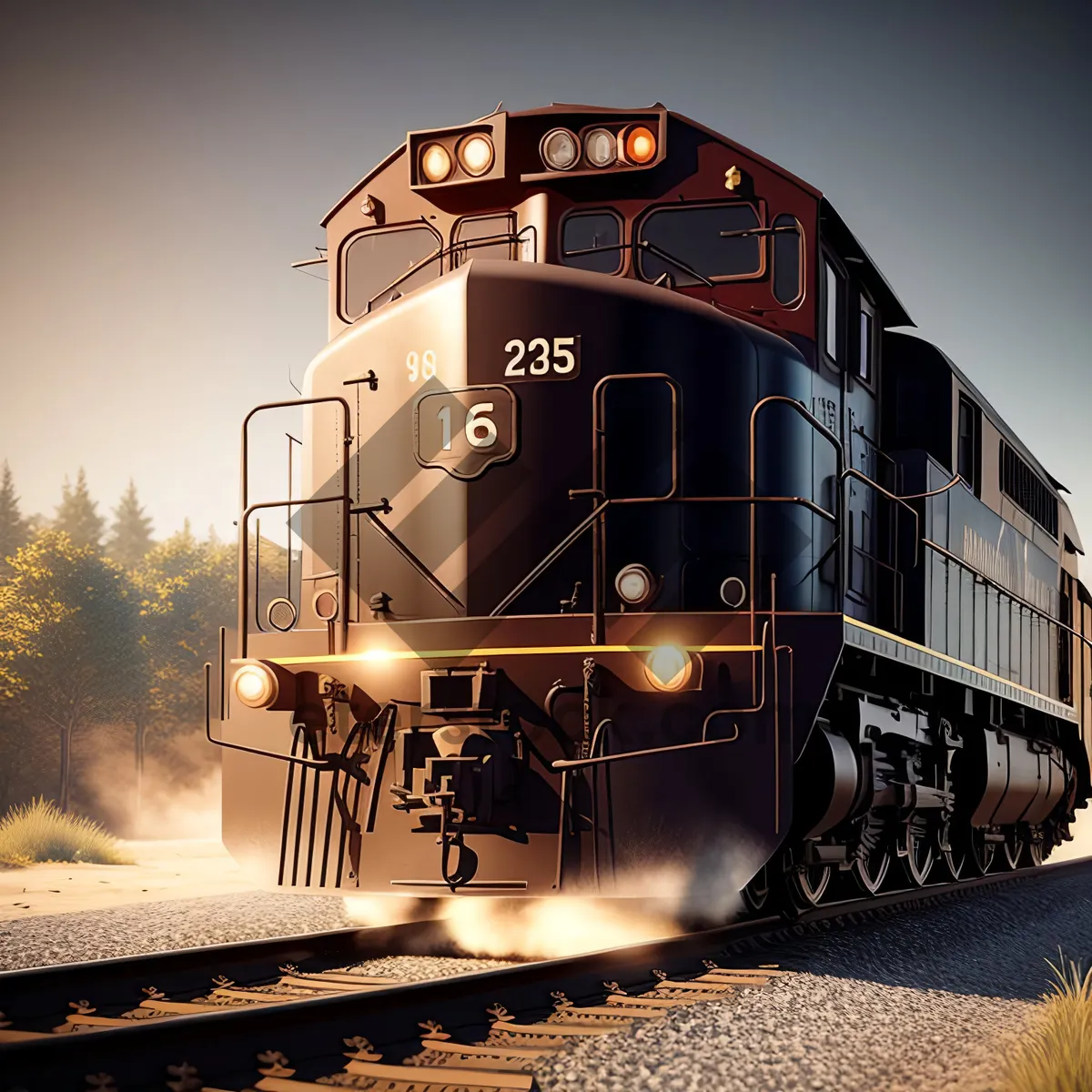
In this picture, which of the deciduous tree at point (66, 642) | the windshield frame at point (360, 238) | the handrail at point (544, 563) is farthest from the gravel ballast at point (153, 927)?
the deciduous tree at point (66, 642)

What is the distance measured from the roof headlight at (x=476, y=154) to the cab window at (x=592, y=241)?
54cm

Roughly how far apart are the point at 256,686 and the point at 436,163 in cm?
304

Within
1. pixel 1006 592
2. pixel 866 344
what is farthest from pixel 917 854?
pixel 866 344

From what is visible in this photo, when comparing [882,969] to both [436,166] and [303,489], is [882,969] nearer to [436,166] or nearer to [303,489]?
[303,489]

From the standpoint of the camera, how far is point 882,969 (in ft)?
20.1

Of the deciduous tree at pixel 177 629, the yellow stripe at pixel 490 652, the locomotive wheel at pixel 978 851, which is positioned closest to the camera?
the yellow stripe at pixel 490 652

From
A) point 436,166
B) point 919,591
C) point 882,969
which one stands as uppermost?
point 436,166

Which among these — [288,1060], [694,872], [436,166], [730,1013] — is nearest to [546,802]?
[694,872]

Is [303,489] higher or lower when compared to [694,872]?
higher

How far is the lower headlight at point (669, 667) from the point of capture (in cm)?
603

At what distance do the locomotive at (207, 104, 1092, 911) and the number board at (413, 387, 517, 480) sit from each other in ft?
0.05

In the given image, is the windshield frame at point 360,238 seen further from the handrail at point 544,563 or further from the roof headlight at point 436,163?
the handrail at point 544,563

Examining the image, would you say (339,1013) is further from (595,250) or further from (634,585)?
(595,250)

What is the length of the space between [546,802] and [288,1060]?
84.3 inches
